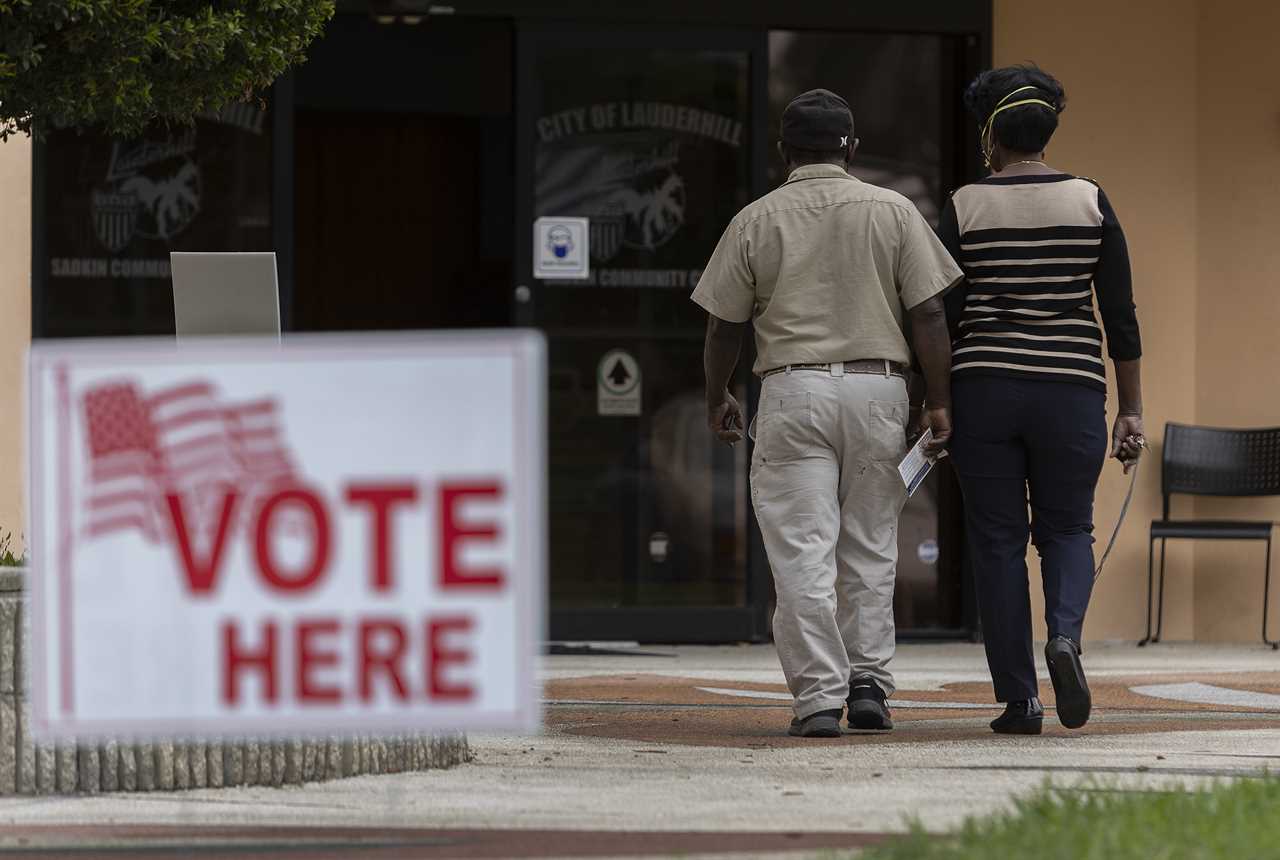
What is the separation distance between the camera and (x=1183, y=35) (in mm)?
10008

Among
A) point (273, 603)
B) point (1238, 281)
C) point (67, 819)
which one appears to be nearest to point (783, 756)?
point (67, 819)

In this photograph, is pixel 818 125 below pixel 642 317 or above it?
above

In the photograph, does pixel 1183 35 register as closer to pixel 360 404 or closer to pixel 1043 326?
pixel 1043 326

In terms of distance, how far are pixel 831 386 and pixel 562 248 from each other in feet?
12.7

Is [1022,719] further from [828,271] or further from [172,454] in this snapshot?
[172,454]

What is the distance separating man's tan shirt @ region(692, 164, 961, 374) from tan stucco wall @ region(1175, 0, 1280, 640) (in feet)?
15.4

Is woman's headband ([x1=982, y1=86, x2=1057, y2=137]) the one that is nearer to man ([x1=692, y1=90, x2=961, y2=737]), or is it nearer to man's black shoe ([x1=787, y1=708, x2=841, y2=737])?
man ([x1=692, y1=90, x2=961, y2=737])

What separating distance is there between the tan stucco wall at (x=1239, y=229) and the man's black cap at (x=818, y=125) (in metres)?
4.71

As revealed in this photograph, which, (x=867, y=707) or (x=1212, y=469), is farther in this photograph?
(x=1212, y=469)

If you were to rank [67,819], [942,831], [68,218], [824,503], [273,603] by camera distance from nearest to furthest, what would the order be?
[273,603], [942,831], [67,819], [824,503], [68,218]

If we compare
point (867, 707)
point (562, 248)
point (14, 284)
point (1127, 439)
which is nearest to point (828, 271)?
point (1127, 439)

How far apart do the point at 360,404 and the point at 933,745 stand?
8.38 feet

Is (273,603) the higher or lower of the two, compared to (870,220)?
lower

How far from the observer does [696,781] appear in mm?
4680
